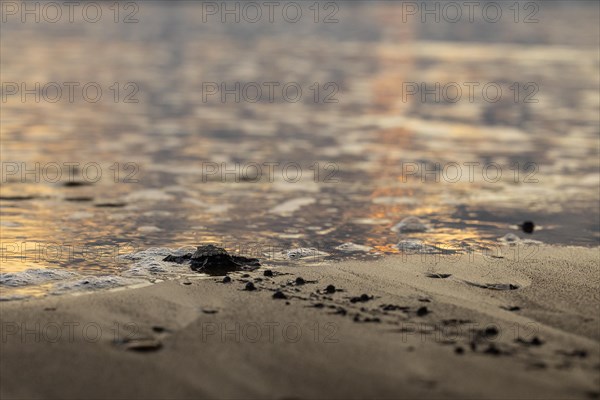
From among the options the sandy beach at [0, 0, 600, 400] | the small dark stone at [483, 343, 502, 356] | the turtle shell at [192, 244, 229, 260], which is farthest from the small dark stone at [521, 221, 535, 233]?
the small dark stone at [483, 343, 502, 356]

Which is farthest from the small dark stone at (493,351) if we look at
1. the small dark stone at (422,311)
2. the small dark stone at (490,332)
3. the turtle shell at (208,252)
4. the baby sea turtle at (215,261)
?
the turtle shell at (208,252)

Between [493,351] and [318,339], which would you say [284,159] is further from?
[493,351]

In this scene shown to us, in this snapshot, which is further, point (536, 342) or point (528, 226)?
point (528, 226)

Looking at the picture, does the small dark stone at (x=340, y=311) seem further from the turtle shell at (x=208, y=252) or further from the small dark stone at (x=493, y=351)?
the turtle shell at (x=208, y=252)

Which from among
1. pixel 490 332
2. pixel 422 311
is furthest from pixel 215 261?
pixel 490 332

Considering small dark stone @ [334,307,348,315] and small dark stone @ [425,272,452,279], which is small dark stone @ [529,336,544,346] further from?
small dark stone @ [425,272,452,279]

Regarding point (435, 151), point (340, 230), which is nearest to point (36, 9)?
point (435, 151)

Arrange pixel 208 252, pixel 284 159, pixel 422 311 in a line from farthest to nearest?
pixel 284 159
pixel 208 252
pixel 422 311
